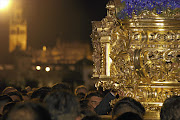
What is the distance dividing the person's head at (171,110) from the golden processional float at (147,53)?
5.00ft

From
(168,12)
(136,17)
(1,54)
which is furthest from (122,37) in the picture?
(1,54)

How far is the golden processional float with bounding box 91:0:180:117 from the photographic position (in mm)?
5047

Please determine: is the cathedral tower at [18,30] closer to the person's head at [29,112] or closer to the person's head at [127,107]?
the person's head at [127,107]

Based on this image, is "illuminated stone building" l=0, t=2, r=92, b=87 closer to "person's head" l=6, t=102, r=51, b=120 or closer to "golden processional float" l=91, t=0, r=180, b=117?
"golden processional float" l=91, t=0, r=180, b=117

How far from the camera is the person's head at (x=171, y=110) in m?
3.29

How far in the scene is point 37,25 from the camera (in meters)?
27.5

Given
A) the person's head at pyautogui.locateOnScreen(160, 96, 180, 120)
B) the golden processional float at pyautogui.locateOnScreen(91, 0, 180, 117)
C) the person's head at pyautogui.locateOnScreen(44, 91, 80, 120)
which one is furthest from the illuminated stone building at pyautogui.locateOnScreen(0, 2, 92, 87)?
the person's head at pyautogui.locateOnScreen(44, 91, 80, 120)

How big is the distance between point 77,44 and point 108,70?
25329mm

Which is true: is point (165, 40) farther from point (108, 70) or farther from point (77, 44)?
point (77, 44)

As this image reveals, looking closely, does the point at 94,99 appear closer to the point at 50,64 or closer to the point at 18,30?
the point at 50,64

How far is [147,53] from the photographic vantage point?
505 centimetres

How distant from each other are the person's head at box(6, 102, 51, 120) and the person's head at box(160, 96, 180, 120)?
1159mm

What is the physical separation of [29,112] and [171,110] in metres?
1.33

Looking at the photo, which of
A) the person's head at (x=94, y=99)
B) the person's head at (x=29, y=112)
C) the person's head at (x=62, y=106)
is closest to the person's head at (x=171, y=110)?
the person's head at (x=62, y=106)
